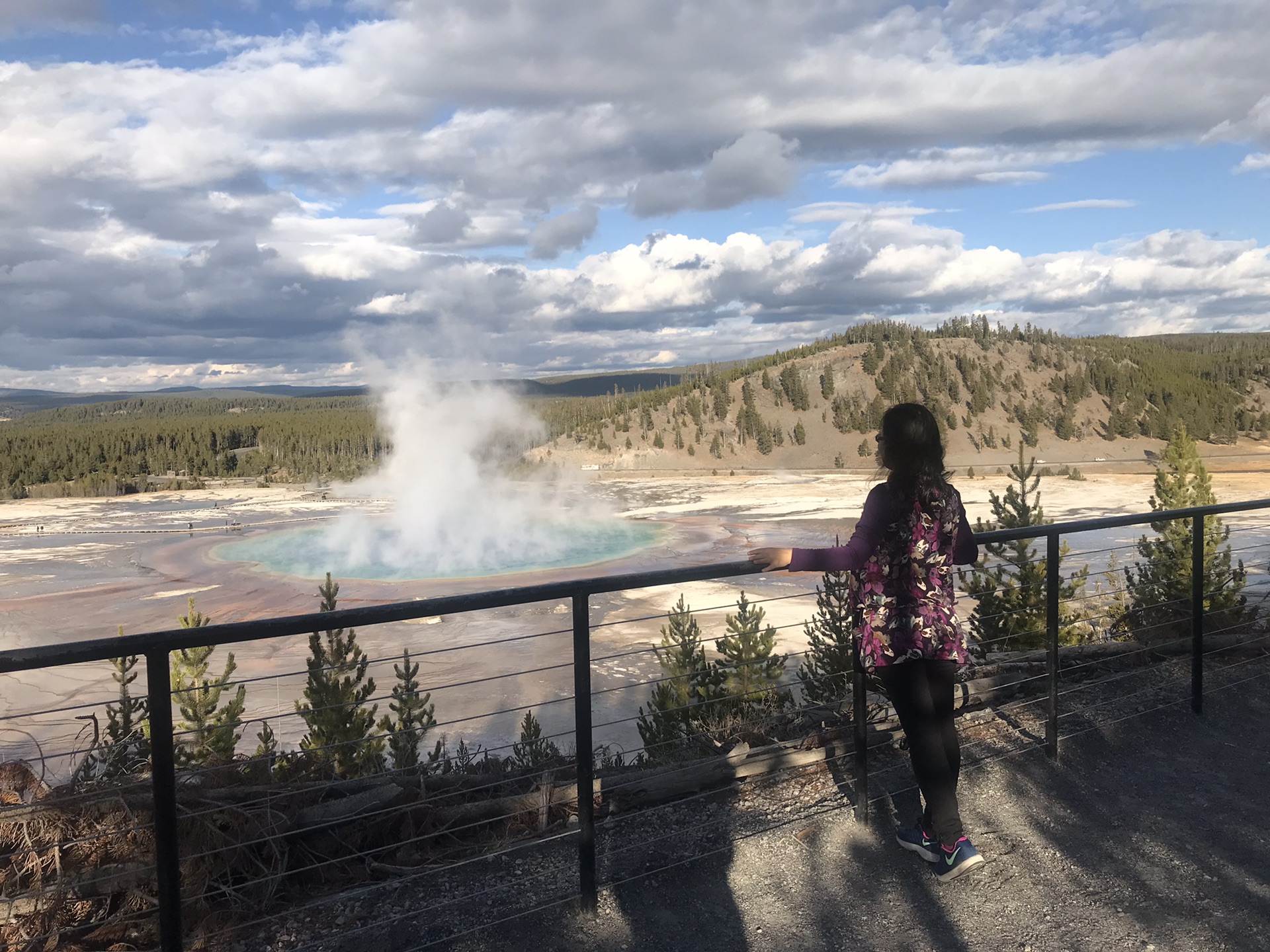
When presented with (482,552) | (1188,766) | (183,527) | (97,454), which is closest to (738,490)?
(482,552)

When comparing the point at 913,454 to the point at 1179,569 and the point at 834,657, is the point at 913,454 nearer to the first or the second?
the point at 834,657

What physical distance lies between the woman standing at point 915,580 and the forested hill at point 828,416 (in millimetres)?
58326

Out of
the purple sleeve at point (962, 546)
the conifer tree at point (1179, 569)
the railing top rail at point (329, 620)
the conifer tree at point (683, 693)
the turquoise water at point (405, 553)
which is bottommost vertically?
the turquoise water at point (405, 553)

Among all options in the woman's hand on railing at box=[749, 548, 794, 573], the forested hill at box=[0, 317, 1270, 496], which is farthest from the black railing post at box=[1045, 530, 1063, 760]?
the forested hill at box=[0, 317, 1270, 496]

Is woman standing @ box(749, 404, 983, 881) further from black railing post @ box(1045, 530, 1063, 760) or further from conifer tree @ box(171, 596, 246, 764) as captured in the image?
conifer tree @ box(171, 596, 246, 764)

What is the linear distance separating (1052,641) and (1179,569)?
758 cm

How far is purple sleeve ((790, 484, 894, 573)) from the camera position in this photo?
332 centimetres

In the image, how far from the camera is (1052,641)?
15.3ft

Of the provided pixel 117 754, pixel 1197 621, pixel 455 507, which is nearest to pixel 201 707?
pixel 117 754

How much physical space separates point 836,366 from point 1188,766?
260 ft

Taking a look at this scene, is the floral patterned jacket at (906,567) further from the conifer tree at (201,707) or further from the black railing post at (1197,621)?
the conifer tree at (201,707)

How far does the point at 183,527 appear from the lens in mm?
33312

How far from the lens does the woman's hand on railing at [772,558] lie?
3.27m

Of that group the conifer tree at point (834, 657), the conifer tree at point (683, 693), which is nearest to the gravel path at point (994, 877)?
the conifer tree at point (683, 693)
